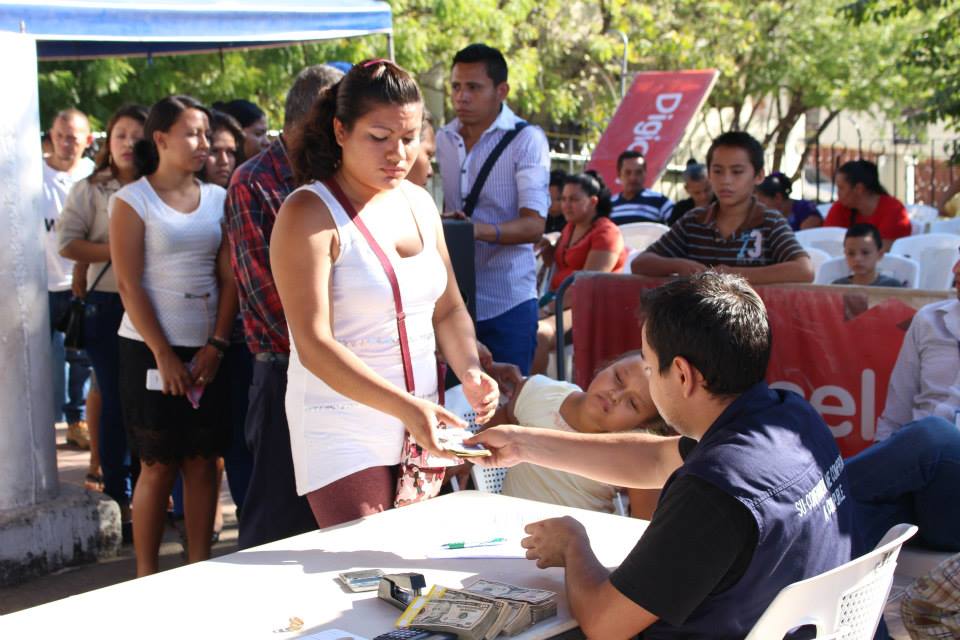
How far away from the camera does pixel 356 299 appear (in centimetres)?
279

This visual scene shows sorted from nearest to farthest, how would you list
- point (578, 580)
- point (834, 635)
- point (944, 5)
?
point (834, 635), point (578, 580), point (944, 5)

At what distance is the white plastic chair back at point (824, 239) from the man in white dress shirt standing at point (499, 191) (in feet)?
15.0

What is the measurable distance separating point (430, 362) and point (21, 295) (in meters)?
2.57

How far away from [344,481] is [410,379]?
1.01 feet

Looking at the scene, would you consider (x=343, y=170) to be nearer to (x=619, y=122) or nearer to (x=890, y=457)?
(x=890, y=457)

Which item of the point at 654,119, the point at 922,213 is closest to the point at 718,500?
the point at 654,119

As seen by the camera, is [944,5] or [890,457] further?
[944,5]

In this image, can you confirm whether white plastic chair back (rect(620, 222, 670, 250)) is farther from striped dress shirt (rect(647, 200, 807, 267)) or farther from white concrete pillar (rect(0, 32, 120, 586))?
white concrete pillar (rect(0, 32, 120, 586))

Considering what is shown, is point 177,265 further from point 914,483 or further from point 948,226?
point 948,226

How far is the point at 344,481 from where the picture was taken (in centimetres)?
285

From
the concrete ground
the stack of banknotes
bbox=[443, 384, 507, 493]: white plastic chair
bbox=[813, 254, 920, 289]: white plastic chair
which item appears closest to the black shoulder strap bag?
bbox=[443, 384, 507, 493]: white plastic chair

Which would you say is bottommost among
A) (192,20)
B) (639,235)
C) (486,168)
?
(639,235)

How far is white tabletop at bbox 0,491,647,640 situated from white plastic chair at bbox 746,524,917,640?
44 centimetres

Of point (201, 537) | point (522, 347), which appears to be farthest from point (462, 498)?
point (522, 347)
